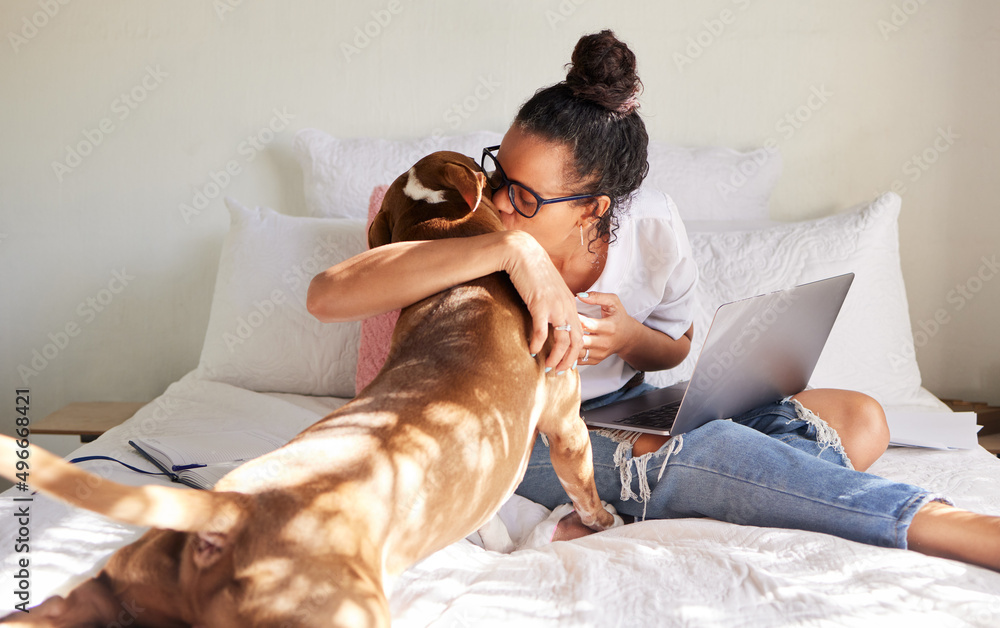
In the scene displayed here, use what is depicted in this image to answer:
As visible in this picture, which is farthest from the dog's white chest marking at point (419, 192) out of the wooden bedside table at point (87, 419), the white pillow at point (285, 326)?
the wooden bedside table at point (87, 419)

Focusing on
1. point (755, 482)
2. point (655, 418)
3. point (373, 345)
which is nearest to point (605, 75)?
point (655, 418)

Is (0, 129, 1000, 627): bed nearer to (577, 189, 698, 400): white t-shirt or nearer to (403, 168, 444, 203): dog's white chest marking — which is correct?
(577, 189, 698, 400): white t-shirt

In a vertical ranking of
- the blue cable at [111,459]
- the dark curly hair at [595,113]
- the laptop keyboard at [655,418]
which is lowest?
the blue cable at [111,459]

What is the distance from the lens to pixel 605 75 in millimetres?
1191

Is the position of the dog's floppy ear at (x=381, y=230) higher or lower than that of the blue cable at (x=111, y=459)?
higher

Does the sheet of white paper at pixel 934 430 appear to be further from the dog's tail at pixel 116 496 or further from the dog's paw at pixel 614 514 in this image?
the dog's tail at pixel 116 496

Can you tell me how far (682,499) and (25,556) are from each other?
3.13ft

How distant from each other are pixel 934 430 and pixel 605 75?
3.49 feet

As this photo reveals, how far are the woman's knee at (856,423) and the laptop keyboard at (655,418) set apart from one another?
11.4 inches

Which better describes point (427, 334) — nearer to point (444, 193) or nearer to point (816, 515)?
point (444, 193)

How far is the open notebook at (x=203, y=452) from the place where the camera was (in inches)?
47.6

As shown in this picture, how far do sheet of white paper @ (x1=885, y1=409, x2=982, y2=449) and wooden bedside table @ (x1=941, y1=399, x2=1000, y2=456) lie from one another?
0.53 m

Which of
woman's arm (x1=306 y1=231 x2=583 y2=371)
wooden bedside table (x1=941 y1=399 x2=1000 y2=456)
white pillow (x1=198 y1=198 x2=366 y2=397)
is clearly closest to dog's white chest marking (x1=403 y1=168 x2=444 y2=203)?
woman's arm (x1=306 y1=231 x2=583 y2=371)

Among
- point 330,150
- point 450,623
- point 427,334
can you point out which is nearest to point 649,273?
point 427,334
